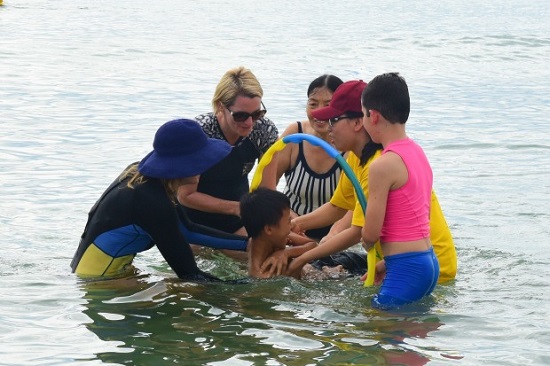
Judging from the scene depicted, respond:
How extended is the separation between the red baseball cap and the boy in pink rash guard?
0.36 m

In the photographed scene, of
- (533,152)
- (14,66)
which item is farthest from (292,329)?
(14,66)

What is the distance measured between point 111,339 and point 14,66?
18.0 m

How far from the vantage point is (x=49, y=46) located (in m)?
27.9

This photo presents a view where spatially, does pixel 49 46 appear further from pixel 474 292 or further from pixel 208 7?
pixel 474 292

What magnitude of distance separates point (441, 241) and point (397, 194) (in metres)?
0.82

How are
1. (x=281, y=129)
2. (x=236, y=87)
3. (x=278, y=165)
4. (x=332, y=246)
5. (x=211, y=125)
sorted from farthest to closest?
(x=281, y=129)
(x=278, y=165)
(x=211, y=125)
(x=236, y=87)
(x=332, y=246)

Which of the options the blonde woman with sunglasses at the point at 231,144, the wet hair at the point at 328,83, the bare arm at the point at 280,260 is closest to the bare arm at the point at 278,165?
the blonde woman with sunglasses at the point at 231,144

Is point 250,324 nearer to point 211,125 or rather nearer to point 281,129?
point 211,125

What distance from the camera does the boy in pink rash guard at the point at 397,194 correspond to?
6.24m

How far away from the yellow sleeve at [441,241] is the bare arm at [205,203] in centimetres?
187

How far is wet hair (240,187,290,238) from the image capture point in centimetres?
720

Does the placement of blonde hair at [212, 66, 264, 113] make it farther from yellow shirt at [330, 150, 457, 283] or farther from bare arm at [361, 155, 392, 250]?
bare arm at [361, 155, 392, 250]

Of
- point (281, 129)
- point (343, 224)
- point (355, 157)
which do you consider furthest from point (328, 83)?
point (281, 129)

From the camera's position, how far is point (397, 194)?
20.6 ft
